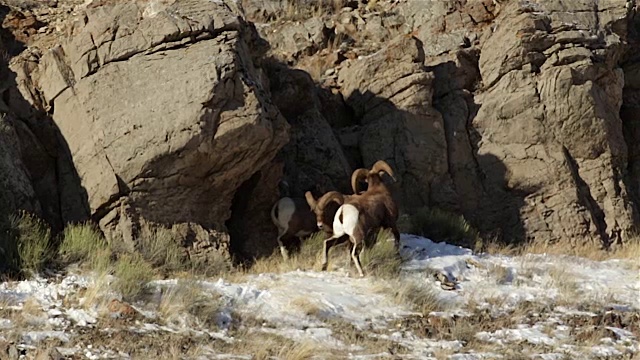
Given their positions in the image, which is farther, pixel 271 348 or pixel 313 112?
pixel 313 112

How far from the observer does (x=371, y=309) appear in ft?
35.5

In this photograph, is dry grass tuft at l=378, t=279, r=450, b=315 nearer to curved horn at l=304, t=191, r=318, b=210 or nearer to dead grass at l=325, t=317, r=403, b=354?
dead grass at l=325, t=317, r=403, b=354

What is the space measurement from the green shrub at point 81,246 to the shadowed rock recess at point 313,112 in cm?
Result: 50

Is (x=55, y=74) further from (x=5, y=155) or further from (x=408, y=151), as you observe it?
(x=408, y=151)

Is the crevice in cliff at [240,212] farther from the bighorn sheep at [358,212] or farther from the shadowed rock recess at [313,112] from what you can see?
the bighorn sheep at [358,212]

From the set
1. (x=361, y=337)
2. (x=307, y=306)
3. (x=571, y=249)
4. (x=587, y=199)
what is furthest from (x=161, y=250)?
(x=587, y=199)

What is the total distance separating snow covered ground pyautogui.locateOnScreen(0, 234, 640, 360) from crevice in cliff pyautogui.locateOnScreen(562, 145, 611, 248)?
9.19ft

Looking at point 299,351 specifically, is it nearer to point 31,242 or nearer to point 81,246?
point 81,246

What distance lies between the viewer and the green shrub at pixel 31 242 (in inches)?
428

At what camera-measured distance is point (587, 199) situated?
51.9 feet

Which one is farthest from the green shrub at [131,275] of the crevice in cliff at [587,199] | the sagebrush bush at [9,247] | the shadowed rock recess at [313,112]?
the crevice in cliff at [587,199]

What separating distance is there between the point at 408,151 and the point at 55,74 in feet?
20.3

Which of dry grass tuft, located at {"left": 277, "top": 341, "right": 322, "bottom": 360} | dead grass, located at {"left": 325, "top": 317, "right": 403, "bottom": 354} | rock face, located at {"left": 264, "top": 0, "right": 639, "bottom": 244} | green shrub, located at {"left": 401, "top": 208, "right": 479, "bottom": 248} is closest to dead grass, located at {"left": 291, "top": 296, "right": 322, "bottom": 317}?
dead grass, located at {"left": 325, "top": 317, "right": 403, "bottom": 354}

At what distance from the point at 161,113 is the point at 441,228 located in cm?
538
